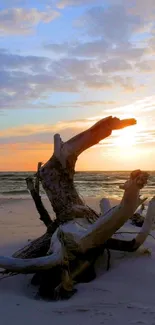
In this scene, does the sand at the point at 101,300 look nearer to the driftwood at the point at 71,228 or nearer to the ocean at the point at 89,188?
the driftwood at the point at 71,228

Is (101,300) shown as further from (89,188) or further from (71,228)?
(89,188)

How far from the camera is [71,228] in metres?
5.17

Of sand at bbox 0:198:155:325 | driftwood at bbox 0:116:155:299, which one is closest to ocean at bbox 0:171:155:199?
driftwood at bbox 0:116:155:299

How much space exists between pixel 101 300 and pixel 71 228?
119 centimetres

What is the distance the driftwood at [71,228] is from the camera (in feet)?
14.4

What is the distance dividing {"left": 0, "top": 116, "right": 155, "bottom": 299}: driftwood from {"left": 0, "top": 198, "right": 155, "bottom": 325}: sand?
176mm

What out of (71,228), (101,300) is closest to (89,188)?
(71,228)

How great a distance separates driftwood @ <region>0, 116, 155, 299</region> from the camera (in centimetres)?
438

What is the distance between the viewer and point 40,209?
20.9 ft

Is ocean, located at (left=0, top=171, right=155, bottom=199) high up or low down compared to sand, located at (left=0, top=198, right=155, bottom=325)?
down

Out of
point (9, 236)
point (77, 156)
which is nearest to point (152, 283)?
point (77, 156)

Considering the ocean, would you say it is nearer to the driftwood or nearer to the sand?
the driftwood

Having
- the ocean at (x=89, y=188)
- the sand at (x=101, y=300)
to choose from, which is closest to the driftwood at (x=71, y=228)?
the sand at (x=101, y=300)

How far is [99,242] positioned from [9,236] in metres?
3.30
